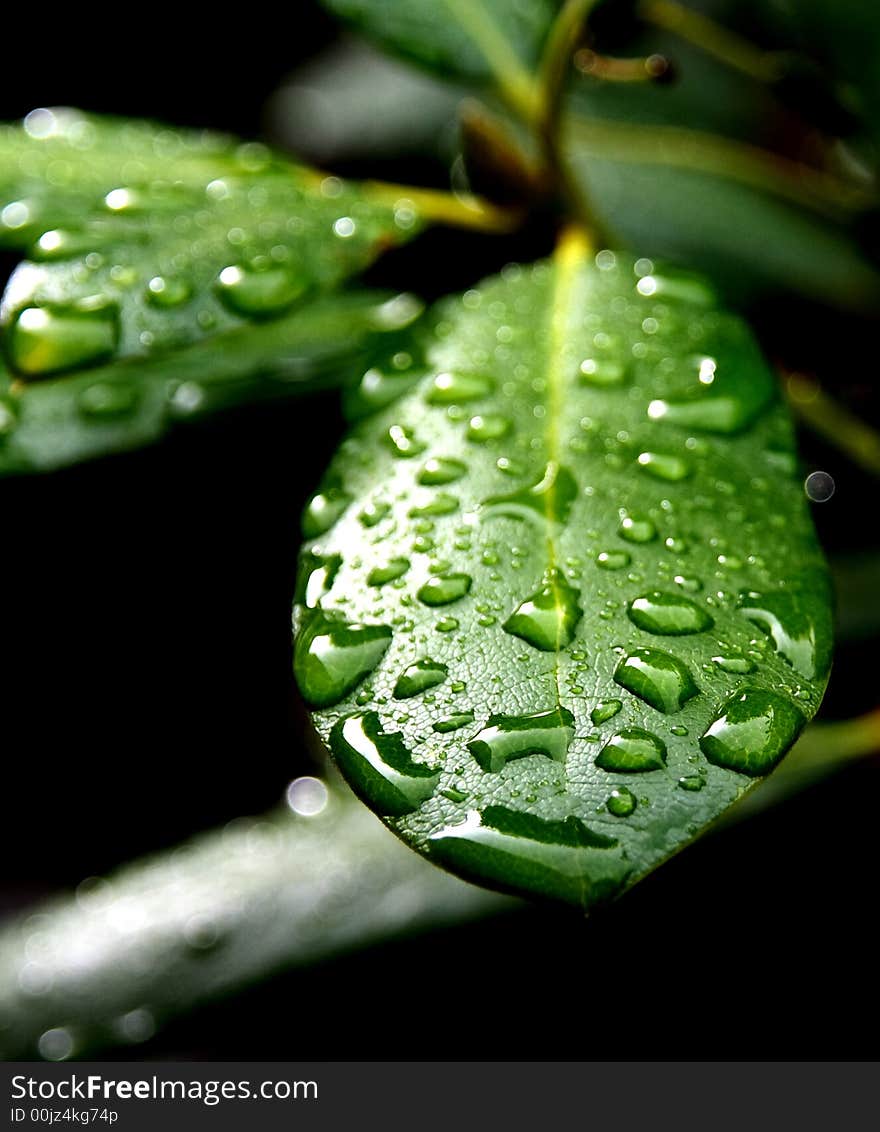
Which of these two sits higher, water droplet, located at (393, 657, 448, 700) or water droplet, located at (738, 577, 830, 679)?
water droplet, located at (738, 577, 830, 679)

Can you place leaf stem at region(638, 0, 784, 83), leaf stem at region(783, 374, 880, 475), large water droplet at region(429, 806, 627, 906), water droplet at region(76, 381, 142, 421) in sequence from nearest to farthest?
large water droplet at region(429, 806, 627, 906) < water droplet at region(76, 381, 142, 421) < leaf stem at region(783, 374, 880, 475) < leaf stem at region(638, 0, 784, 83)

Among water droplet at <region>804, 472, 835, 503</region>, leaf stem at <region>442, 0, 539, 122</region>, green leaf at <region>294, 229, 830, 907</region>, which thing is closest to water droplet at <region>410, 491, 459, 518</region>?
green leaf at <region>294, 229, 830, 907</region>

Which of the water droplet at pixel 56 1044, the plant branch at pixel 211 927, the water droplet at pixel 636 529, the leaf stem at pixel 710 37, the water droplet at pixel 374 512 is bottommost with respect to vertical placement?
the water droplet at pixel 56 1044

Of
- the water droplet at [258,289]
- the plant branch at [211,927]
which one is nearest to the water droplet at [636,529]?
the water droplet at [258,289]

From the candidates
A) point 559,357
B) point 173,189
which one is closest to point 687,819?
point 559,357

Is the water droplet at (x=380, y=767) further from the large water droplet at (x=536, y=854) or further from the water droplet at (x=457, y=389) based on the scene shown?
the water droplet at (x=457, y=389)

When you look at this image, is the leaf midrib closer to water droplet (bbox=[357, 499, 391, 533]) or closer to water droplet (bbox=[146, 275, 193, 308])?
water droplet (bbox=[357, 499, 391, 533])
